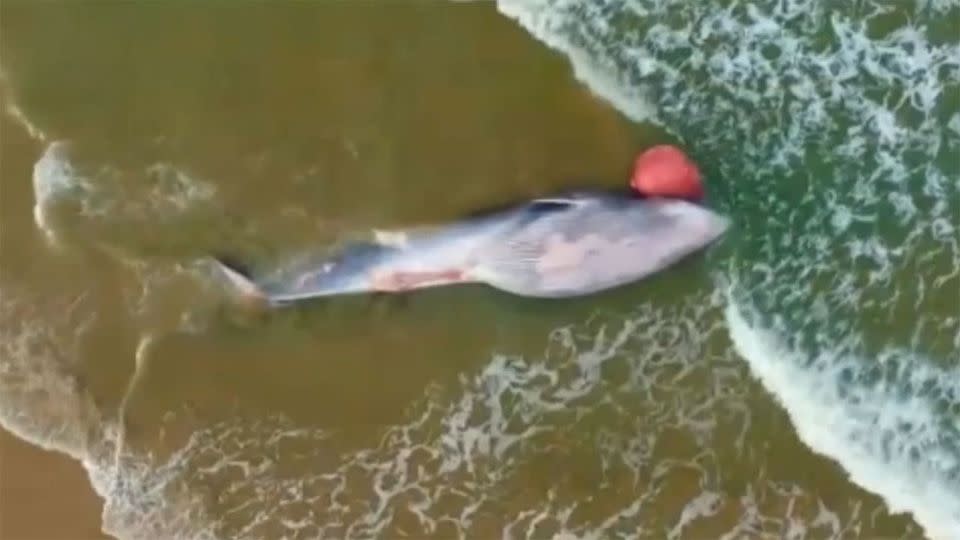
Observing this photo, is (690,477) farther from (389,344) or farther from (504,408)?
(389,344)

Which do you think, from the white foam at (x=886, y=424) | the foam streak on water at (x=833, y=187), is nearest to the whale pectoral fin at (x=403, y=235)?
the foam streak on water at (x=833, y=187)

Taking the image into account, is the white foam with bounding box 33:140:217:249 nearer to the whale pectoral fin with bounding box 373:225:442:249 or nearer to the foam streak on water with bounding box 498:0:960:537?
the whale pectoral fin with bounding box 373:225:442:249

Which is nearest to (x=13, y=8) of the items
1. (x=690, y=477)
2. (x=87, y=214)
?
(x=87, y=214)

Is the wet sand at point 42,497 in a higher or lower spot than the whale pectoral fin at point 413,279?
lower

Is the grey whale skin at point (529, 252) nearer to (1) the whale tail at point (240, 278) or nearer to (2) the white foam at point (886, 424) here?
(1) the whale tail at point (240, 278)

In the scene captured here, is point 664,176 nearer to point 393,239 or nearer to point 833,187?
point 833,187
